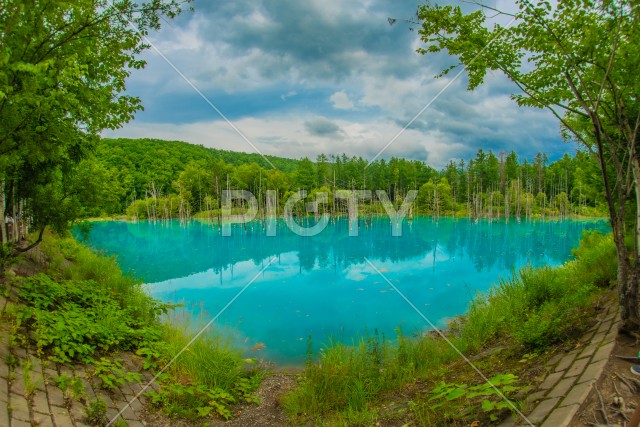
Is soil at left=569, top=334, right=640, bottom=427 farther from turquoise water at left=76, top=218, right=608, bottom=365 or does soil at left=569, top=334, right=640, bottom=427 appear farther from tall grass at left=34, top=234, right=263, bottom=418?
turquoise water at left=76, top=218, right=608, bottom=365

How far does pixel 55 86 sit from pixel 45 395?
4436 mm

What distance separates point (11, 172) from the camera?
6.66 m

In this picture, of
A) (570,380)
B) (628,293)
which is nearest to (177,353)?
(570,380)

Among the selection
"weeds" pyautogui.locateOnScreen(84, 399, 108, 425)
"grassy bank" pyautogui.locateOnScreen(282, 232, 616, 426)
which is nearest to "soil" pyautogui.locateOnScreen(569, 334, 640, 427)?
"grassy bank" pyautogui.locateOnScreen(282, 232, 616, 426)

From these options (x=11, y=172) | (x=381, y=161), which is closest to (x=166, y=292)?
(x=11, y=172)

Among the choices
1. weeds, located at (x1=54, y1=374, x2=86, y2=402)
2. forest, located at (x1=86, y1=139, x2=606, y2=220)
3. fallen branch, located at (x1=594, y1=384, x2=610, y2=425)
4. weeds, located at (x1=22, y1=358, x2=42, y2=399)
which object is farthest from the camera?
forest, located at (x1=86, y1=139, x2=606, y2=220)

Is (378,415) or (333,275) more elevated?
(378,415)

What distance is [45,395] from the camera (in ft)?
13.6

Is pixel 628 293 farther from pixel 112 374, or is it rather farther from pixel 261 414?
pixel 112 374

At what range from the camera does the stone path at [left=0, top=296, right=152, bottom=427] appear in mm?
3736

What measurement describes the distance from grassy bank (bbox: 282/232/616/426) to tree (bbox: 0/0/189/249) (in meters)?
5.56

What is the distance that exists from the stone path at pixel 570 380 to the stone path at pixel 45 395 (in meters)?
4.67

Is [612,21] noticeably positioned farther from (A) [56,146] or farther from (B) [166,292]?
(B) [166,292]

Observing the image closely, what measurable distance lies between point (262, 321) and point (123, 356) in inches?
321
